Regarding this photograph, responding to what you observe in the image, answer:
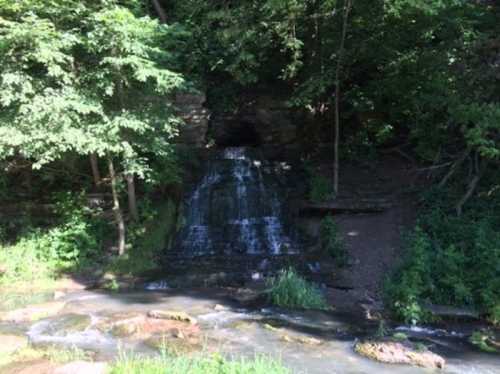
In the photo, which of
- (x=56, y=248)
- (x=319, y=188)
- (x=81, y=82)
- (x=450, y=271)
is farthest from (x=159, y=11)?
(x=450, y=271)

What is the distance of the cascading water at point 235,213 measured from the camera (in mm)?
11820

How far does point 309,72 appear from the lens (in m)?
13.6

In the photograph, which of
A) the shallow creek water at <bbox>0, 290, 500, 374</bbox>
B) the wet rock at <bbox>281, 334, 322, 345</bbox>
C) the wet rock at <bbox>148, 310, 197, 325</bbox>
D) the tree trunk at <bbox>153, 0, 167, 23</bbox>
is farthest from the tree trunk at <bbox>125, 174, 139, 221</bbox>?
the wet rock at <bbox>281, 334, 322, 345</bbox>

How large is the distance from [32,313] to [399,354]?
5.34 meters

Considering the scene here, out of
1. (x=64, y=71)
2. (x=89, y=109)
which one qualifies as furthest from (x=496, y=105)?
(x=64, y=71)

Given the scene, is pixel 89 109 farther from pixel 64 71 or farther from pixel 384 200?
pixel 384 200

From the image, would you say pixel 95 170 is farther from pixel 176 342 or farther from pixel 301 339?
pixel 301 339

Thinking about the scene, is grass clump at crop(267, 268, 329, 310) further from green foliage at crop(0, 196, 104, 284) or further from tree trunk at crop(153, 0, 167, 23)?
tree trunk at crop(153, 0, 167, 23)

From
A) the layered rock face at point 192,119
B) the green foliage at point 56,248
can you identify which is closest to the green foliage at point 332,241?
the layered rock face at point 192,119

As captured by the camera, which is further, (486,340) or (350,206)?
(350,206)

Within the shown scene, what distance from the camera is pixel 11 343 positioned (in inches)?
260

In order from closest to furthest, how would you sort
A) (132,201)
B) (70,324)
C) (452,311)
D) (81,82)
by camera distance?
(70,324) < (452,311) < (81,82) < (132,201)

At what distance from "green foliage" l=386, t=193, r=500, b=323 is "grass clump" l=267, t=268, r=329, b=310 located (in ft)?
4.04

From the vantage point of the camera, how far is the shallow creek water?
629 cm
